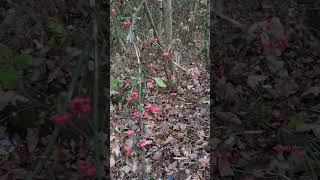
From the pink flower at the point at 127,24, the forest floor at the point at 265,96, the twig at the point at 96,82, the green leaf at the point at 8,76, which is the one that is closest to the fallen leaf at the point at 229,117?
the forest floor at the point at 265,96

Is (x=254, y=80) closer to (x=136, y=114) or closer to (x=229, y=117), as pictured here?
(x=229, y=117)

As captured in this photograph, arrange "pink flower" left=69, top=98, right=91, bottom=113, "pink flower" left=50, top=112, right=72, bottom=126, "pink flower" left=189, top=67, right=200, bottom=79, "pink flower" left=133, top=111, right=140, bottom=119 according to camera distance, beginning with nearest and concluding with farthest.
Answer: "pink flower" left=50, top=112, right=72, bottom=126, "pink flower" left=69, top=98, right=91, bottom=113, "pink flower" left=133, top=111, right=140, bottom=119, "pink flower" left=189, top=67, right=200, bottom=79

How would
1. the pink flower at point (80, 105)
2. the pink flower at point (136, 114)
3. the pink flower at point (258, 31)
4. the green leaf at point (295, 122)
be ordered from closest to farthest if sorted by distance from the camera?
1. the pink flower at point (80, 105)
2. the green leaf at point (295, 122)
3. the pink flower at point (136, 114)
4. the pink flower at point (258, 31)

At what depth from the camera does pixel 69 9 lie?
2.38 metres

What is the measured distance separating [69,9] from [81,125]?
2.63ft

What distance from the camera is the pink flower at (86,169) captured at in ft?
5.92

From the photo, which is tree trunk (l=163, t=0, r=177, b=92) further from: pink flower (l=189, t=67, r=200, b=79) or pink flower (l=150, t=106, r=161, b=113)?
pink flower (l=150, t=106, r=161, b=113)

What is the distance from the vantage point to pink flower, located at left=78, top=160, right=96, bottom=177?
5.92 feet

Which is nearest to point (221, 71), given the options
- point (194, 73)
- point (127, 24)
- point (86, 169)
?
point (194, 73)

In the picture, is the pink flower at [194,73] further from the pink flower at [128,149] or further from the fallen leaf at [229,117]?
the pink flower at [128,149]

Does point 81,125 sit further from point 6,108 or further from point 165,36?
point 165,36

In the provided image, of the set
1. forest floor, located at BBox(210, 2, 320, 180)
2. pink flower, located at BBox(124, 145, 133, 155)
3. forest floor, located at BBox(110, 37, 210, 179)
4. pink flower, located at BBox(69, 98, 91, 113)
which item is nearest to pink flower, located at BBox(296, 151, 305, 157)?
forest floor, located at BBox(210, 2, 320, 180)

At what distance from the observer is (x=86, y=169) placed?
1822 mm

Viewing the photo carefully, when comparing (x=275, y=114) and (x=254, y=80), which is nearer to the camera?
(x=275, y=114)
